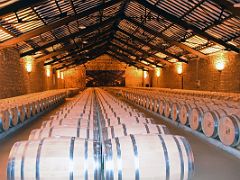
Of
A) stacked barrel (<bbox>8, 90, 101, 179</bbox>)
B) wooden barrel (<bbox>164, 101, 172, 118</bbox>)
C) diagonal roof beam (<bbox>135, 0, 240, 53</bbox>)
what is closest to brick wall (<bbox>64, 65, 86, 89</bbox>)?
diagonal roof beam (<bbox>135, 0, 240, 53</bbox>)

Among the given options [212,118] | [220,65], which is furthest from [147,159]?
[220,65]

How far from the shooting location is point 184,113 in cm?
746

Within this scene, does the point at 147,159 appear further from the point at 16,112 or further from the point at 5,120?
the point at 16,112

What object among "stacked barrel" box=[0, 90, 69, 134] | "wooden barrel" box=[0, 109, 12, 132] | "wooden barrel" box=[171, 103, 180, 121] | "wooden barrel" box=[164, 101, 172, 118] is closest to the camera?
"wooden barrel" box=[0, 109, 12, 132]

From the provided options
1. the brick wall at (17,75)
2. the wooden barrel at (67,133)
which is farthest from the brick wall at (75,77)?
the wooden barrel at (67,133)

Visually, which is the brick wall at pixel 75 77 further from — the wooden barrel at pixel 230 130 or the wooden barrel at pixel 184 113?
the wooden barrel at pixel 230 130

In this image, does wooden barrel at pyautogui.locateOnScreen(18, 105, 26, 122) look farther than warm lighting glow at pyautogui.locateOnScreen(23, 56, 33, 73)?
No

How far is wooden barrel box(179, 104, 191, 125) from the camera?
23.7 ft

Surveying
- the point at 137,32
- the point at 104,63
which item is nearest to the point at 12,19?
the point at 137,32

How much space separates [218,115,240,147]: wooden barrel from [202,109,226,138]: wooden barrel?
22 centimetres

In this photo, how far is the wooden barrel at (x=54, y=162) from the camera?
221cm

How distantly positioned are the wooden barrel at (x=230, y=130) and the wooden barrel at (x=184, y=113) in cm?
190

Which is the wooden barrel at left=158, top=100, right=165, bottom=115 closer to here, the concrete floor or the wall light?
the concrete floor

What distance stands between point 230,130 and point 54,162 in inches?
151
